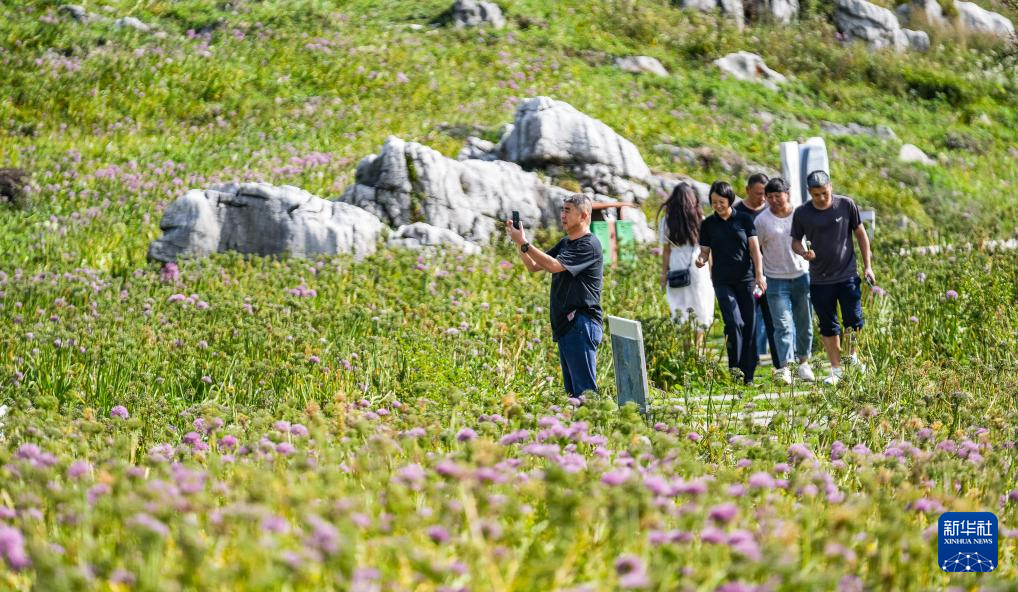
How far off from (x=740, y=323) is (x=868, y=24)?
21494 millimetres

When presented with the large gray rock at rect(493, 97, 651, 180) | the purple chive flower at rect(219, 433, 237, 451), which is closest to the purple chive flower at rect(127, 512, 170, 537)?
the purple chive flower at rect(219, 433, 237, 451)

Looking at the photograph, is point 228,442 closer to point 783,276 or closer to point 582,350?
point 582,350

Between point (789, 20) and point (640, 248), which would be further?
point (789, 20)

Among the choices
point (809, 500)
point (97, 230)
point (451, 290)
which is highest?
point (809, 500)

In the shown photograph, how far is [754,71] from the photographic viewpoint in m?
22.1

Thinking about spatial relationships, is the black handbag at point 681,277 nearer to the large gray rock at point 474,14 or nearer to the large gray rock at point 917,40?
the large gray rock at point 474,14

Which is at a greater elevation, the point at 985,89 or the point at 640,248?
the point at 640,248

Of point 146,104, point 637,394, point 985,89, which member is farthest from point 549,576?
point 985,89

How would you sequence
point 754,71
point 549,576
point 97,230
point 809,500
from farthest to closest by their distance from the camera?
point 754,71 → point 97,230 → point 809,500 → point 549,576

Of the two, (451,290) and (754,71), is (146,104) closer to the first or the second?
(451,290)

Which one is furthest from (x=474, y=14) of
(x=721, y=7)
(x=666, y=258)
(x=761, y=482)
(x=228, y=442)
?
(x=761, y=482)

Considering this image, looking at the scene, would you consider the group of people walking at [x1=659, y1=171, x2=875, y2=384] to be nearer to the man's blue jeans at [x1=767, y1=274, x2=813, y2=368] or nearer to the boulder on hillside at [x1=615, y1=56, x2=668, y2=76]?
the man's blue jeans at [x1=767, y1=274, x2=813, y2=368]

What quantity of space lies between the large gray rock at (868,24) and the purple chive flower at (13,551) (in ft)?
87.4

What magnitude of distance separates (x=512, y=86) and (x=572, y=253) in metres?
13.2
